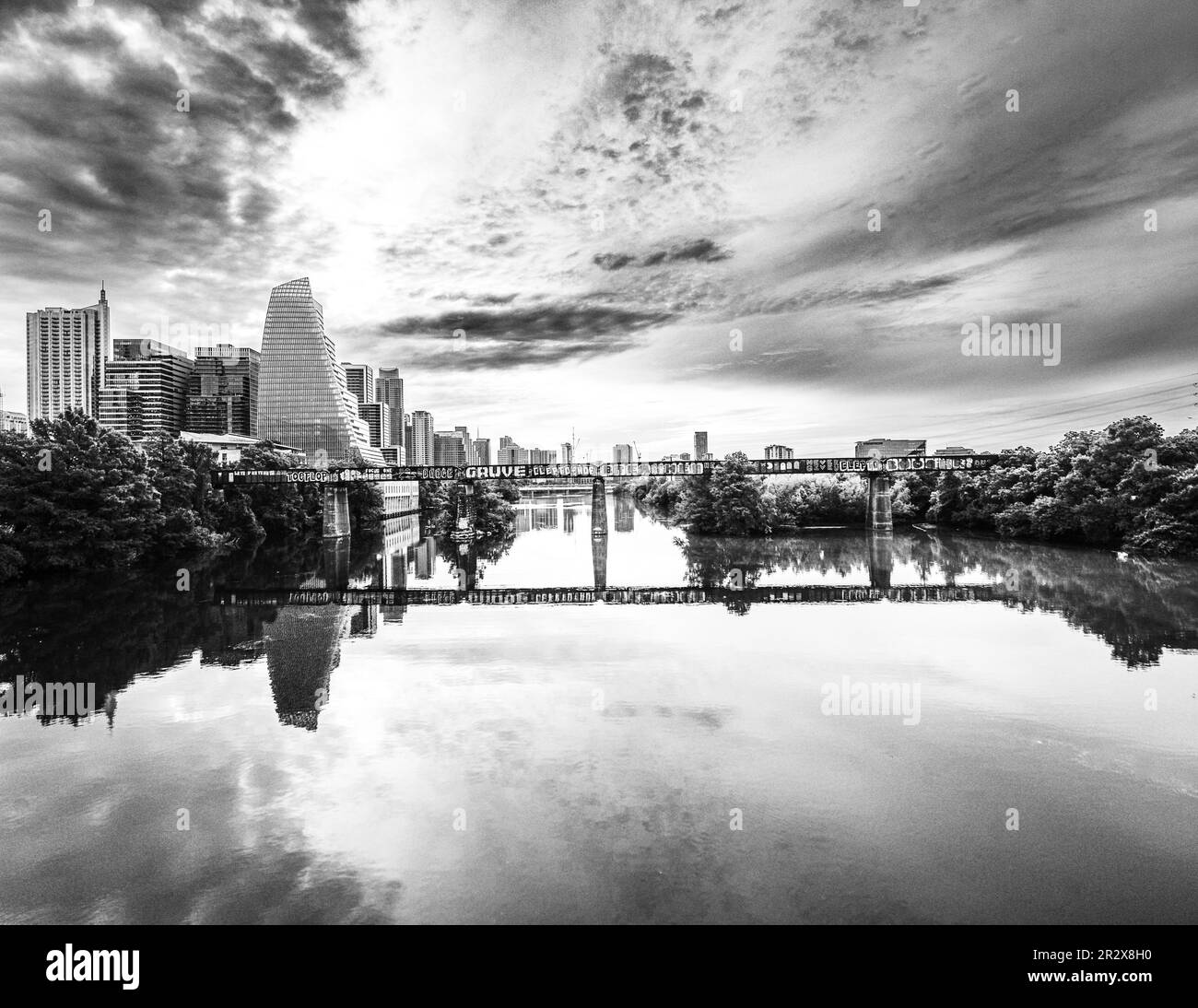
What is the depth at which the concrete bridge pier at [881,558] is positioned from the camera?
47.9 m

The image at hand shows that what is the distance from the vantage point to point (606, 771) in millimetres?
15406

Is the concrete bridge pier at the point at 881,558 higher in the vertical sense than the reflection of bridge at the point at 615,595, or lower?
higher

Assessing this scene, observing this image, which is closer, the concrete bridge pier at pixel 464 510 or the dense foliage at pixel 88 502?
the dense foliage at pixel 88 502

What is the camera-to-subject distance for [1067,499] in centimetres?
6384

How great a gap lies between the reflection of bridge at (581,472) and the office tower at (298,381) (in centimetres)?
8162

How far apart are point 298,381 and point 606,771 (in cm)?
A: 17342

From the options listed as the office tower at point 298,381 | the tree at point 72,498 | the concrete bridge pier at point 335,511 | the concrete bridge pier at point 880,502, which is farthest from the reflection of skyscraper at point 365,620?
the office tower at point 298,381

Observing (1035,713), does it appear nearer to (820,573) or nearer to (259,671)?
(259,671)

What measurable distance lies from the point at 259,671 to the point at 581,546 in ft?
180

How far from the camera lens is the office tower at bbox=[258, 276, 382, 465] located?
548 ft

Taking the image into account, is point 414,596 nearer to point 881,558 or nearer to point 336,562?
point 336,562

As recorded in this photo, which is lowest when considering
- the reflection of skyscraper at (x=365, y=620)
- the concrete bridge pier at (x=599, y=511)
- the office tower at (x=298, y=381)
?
the reflection of skyscraper at (x=365, y=620)

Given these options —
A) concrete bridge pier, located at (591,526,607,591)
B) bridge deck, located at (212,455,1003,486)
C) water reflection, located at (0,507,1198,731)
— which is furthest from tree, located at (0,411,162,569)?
bridge deck, located at (212,455,1003,486)

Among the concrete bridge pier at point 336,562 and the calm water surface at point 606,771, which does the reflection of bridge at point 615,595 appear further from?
the calm water surface at point 606,771
